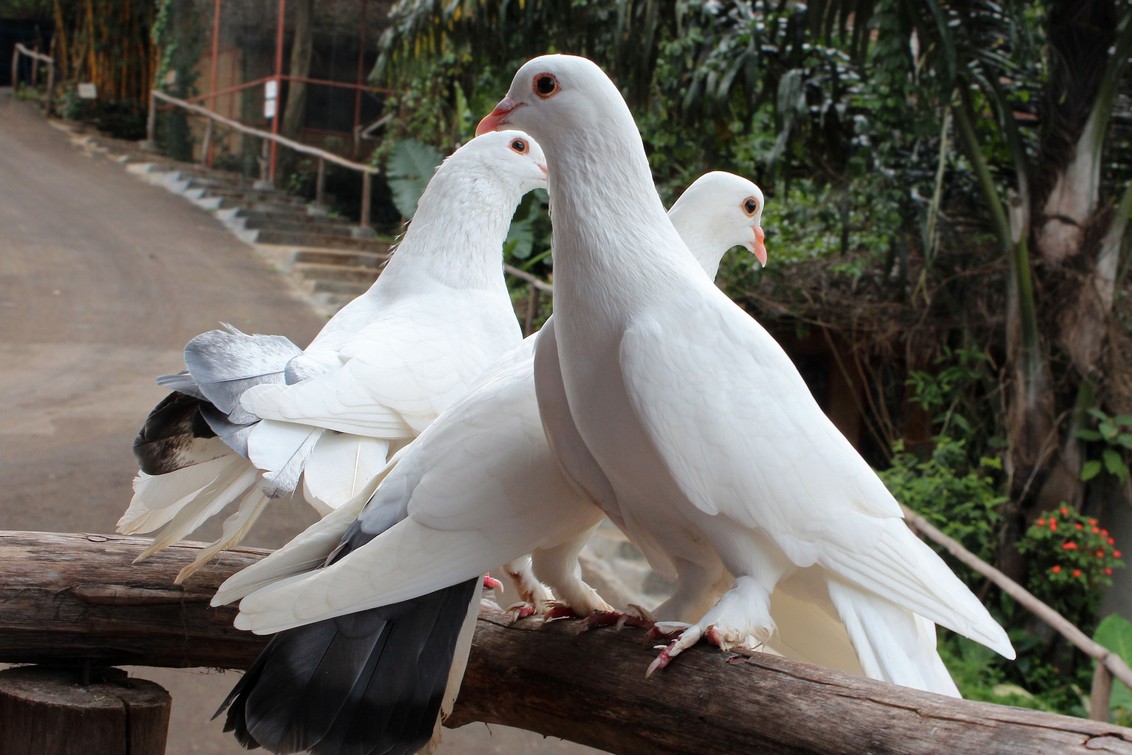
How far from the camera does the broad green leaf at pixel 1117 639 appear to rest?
523cm

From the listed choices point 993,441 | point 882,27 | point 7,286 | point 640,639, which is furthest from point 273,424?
point 7,286

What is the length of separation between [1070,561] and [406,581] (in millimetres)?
4959

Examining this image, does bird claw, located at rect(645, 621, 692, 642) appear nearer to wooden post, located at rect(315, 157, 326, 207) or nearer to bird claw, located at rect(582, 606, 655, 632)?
bird claw, located at rect(582, 606, 655, 632)

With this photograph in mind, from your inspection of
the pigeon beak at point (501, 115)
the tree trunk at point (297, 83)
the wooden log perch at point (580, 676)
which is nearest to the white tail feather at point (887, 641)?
the wooden log perch at point (580, 676)

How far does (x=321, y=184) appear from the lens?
44.9 ft

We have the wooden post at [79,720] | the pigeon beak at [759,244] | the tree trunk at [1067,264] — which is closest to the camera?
the wooden post at [79,720]

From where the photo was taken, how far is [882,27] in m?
5.21

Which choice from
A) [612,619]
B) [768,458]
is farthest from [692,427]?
[612,619]

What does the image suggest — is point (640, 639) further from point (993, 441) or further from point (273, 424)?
point (993, 441)

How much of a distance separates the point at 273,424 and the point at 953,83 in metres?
4.23

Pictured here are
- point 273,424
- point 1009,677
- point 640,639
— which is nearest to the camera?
point 640,639

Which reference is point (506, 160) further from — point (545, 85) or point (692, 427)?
point (692, 427)

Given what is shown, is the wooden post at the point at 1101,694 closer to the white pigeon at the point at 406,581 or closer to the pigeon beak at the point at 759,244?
the pigeon beak at the point at 759,244

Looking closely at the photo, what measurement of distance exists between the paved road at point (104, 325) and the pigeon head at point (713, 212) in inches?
116
